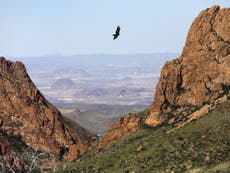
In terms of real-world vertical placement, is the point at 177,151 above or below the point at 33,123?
above

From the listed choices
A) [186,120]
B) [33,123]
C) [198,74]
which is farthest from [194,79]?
[33,123]

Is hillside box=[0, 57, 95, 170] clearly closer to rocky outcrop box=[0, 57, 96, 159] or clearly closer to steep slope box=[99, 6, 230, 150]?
rocky outcrop box=[0, 57, 96, 159]

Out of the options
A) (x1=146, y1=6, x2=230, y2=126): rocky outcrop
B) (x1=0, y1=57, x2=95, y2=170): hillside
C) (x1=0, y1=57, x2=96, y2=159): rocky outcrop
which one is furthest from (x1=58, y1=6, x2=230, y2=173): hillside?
(x1=0, y1=57, x2=96, y2=159): rocky outcrop

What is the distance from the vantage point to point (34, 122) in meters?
174

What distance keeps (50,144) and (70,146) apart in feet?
27.5

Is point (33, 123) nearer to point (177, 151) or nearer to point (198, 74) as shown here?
point (198, 74)

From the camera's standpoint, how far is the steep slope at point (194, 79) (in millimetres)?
121438

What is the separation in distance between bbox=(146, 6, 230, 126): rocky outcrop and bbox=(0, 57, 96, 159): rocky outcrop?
4514 centimetres

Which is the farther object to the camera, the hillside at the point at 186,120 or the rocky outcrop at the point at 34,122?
the rocky outcrop at the point at 34,122

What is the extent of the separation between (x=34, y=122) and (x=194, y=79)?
220 ft

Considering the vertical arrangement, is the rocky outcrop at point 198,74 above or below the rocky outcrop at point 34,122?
above

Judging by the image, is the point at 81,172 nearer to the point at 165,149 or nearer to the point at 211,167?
the point at 165,149

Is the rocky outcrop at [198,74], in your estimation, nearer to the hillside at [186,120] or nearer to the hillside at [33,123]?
the hillside at [186,120]

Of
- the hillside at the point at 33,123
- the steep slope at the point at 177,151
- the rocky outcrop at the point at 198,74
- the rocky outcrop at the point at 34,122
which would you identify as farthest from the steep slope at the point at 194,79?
the rocky outcrop at the point at 34,122
